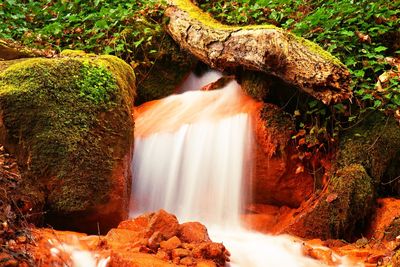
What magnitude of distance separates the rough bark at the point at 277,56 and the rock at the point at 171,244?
2559mm

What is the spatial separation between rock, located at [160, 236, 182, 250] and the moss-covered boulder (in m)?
1.02

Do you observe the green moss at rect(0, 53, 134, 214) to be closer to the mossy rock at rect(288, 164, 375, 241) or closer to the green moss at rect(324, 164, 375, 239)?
the mossy rock at rect(288, 164, 375, 241)

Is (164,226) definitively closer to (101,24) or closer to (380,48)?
(380,48)

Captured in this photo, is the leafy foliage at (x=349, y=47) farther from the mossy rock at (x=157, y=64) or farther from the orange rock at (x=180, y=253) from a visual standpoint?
the orange rock at (x=180, y=253)

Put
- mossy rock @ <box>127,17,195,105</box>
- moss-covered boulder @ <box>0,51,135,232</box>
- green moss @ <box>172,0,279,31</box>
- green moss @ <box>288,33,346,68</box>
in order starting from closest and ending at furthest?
moss-covered boulder @ <box>0,51,135,232</box> < green moss @ <box>288,33,346,68</box> < green moss @ <box>172,0,279,31</box> < mossy rock @ <box>127,17,195,105</box>

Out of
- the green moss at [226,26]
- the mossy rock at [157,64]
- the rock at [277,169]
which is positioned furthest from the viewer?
the mossy rock at [157,64]

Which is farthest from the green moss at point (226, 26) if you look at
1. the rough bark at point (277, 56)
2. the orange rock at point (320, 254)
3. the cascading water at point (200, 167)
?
the orange rock at point (320, 254)

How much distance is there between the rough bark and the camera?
484 centimetres

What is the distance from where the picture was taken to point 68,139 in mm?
4062

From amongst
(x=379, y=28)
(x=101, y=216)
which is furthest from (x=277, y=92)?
(x=101, y=216)

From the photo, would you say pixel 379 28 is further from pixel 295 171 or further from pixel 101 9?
pixel 101 9

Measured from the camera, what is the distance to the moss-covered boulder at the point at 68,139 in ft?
12.6

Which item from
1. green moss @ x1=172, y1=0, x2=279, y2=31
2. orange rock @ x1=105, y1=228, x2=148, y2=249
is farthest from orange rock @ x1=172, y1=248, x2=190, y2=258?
green moss @ x1=172, y1=0, x2=279, y2=31

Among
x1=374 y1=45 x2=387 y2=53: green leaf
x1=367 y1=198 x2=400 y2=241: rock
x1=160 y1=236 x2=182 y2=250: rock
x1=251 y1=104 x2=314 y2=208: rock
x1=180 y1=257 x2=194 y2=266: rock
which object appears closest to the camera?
x1=180 y1=257 x2=194 y2=266: rock
